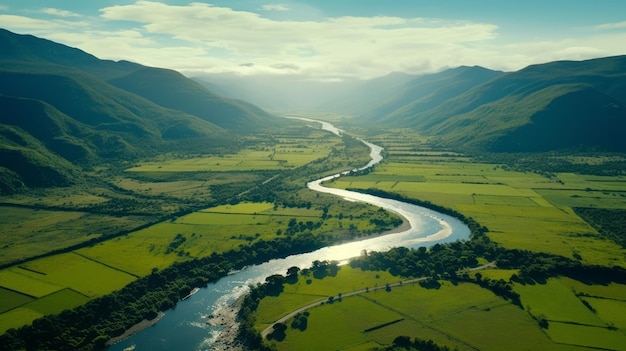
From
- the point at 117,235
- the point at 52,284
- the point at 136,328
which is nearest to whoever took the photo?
the point at 136,328

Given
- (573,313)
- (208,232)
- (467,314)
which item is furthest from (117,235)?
(573,313)

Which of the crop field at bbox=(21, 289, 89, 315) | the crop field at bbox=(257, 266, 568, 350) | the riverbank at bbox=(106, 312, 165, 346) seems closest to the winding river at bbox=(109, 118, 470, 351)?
the riverbank at bbox=(106, 312, 165, 346)

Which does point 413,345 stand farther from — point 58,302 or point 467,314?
point 58,302

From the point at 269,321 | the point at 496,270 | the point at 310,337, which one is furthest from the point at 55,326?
the point at 496,270

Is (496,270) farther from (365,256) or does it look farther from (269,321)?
(269,321)

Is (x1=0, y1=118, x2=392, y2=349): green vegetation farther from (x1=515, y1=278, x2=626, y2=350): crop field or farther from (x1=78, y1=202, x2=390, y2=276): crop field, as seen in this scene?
(x1=515, y1=278, x2=626, y2=350): crop field

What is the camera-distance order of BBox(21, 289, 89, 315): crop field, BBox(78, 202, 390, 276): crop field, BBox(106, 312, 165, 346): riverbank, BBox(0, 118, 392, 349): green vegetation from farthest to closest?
BBox(78, 202, 390, 276): crop field → BBox(21, 289, 89, 315): crop field → BBox(0, 118, 392, 349): green vegetation → BBox(106, 312, 165, 346): riverbank
